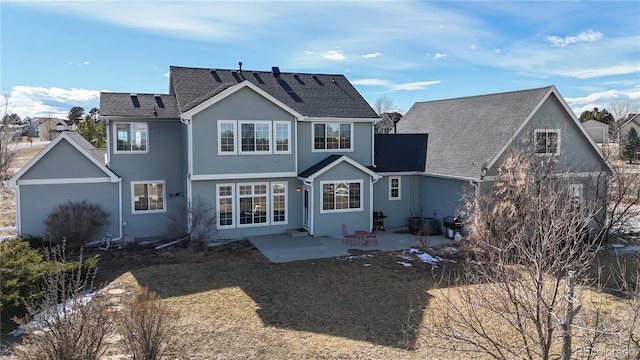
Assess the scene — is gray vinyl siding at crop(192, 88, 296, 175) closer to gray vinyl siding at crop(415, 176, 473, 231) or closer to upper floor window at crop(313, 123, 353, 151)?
upper floor window at crop(313, 123, 353, 151)

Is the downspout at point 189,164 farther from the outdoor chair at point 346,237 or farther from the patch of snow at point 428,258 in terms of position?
the patch of snow at point 428,258

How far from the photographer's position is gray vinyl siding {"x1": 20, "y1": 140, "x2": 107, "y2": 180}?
17.1 meters

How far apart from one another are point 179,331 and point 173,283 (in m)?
3.57

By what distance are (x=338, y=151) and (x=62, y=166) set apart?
1174 centimetres

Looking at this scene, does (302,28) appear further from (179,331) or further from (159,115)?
(179,331)

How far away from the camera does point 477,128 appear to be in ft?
66.4

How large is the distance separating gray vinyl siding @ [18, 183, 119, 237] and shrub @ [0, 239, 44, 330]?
5554 mm

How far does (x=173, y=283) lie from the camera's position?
12969 millimetres

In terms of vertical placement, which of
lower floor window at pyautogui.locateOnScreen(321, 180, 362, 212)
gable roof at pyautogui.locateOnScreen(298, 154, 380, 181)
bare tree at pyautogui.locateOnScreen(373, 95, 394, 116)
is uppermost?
bare tree at pyautogui.locateOnScreen(373, 95, 394, 116)

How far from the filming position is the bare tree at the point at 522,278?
5.75 metres

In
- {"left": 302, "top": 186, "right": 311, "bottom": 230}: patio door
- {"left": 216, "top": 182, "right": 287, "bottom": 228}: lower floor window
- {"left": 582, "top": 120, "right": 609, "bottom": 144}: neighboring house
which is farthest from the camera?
{"left": 582, "top": 120, "right": 609, "bottom": 144}: neighboring house

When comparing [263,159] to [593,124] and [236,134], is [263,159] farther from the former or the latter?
[593,124]

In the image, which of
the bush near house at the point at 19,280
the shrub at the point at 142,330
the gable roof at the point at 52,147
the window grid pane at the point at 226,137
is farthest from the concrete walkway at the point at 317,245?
the shrub at the point at 142,330

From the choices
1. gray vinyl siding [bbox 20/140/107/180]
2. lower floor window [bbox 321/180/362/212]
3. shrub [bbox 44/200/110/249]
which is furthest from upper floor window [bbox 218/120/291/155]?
shrub [bbox 44/200/110/249]
